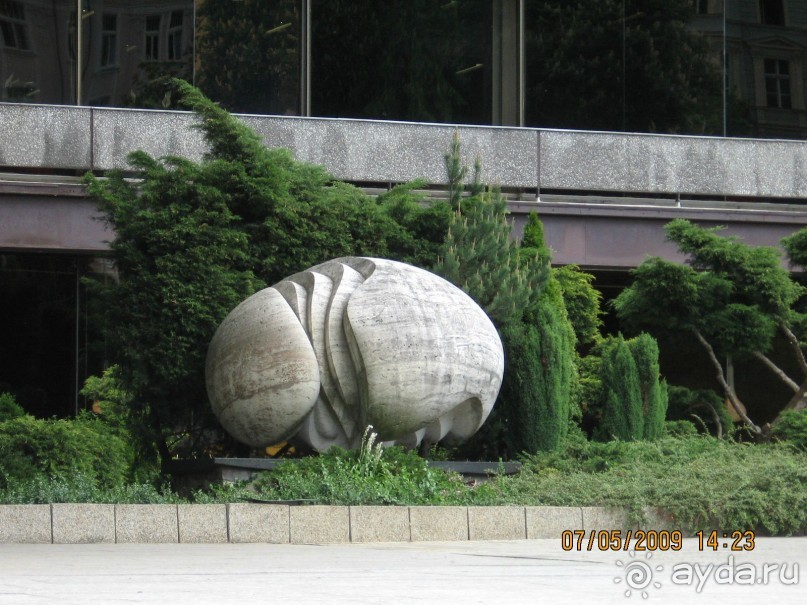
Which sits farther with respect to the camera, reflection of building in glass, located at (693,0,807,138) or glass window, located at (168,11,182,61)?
reflection of building in glass, located at (693,0,807,138)

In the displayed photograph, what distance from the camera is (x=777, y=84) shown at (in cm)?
2314

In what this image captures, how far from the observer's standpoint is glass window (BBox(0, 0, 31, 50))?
2066cm

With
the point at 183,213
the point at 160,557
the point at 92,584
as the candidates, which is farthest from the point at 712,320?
the point at 92,584

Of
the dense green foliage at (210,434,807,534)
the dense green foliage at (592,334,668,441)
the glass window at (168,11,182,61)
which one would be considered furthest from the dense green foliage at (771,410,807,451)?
the glass window at (168,11,182,61)

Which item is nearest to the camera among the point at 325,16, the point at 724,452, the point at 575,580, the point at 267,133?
the point at 575,580

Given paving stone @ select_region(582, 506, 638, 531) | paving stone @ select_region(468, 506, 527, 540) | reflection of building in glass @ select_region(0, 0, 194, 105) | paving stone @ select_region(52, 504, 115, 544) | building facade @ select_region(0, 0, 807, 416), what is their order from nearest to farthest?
paving stone @ select_region(52, 504, 115, 544)
paving stone @ select_region(468, 506, 527, 540)
paving stone @ select_region(582, 506, 638, 531)
building facade @ select_region(0, 0, 807, 416)
reflection of building in glass @ select_region(0, 0, 194, 105)

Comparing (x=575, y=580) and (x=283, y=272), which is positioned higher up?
(x=283, y=272)

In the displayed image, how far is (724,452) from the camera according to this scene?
48.3 ft

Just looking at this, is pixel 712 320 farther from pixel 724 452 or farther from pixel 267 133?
pixel 267 133

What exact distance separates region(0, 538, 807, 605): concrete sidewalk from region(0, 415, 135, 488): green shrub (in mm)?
2703

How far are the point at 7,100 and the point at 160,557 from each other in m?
13.0

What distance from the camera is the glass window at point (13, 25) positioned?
67.8 feet

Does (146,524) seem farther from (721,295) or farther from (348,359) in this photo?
(721,295)

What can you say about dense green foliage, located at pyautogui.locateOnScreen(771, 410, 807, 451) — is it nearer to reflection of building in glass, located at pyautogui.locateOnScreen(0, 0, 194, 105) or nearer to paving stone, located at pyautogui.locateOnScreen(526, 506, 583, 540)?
paving stone, located at pyautogui.locateOnScreen(526, 506, 583, 540)
